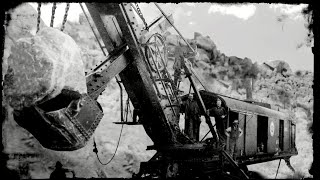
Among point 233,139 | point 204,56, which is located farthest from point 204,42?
point 233,139

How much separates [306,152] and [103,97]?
1404 cm

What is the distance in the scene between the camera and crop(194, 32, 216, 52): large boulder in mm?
29438

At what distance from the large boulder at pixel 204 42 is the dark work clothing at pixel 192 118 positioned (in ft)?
68.7

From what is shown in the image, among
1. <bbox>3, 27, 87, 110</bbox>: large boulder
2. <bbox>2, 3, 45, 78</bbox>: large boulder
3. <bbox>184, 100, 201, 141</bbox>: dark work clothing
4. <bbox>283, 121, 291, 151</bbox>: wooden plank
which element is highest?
<bbox>2, 3, 45, 78</bbox>: large boulder

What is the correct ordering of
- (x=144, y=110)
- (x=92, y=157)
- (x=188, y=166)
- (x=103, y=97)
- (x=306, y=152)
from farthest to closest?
(x=306, y=152)
(x=103, y=97)
(x=92, y=157)
(x=188, y=166)
(x=144, y=110)

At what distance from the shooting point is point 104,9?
568 cm

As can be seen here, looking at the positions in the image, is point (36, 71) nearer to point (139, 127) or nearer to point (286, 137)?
point (286, 137)

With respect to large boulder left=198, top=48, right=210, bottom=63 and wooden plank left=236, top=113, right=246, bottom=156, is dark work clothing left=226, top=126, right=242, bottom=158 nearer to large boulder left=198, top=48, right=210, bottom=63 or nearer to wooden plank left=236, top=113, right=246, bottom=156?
wooden plank left=236, top=113, right=246, bottom=156

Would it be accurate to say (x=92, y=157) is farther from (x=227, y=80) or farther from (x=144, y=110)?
(x=227, y=80)

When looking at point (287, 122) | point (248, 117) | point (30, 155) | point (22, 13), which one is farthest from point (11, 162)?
point (22, 13)

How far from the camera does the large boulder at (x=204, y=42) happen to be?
29438 millimetres

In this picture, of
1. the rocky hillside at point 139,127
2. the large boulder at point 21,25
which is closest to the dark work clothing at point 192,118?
the rocky hillside at point 139,127

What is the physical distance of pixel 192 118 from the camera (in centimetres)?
902

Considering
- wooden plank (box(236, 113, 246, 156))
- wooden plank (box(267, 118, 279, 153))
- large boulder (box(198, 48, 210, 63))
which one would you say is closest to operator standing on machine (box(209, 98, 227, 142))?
wooden plank (box(236, 113, 246, 156))
